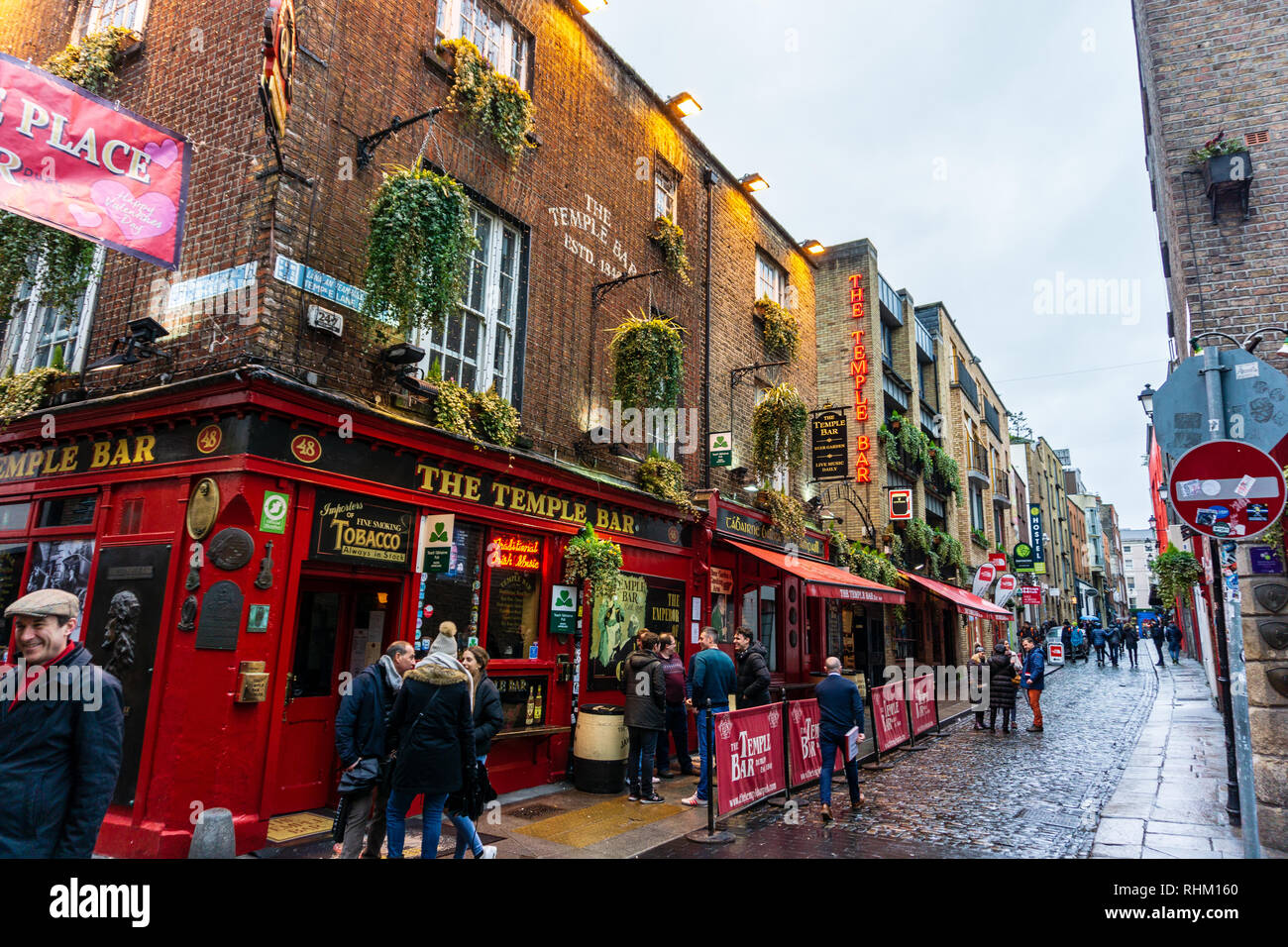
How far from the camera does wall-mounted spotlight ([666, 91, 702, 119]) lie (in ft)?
47.4

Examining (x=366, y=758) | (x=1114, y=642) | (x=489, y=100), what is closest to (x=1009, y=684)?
(x=366, y=758)

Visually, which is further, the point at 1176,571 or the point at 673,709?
the point at 1176,571

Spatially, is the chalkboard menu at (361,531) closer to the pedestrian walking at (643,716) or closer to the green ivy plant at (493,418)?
the green ivy plant at (493,418)

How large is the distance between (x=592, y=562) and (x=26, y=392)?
7.15m

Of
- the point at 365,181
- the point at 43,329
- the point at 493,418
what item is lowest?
the point at 493,418

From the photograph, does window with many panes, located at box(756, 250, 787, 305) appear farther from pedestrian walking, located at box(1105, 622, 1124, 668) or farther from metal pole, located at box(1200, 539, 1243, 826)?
pedestrian walking, located at box(1105, 622, 1124, 668)

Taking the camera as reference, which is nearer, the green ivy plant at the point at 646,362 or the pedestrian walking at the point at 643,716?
the pedestrian walking at the point at 643,716

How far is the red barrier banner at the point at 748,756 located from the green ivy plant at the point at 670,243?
8.59m

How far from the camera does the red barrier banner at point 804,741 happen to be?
945 cm

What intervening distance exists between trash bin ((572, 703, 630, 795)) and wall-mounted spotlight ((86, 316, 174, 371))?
6.46m

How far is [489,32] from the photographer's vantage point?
1059 centimetres

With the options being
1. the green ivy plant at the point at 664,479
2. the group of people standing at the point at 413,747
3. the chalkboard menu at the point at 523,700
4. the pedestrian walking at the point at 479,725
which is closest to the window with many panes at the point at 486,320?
the green ivy plant at the point at 664,479

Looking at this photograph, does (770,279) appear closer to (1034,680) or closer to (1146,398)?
(1146,398)

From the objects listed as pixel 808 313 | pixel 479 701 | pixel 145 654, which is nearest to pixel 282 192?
pixel 145 654
